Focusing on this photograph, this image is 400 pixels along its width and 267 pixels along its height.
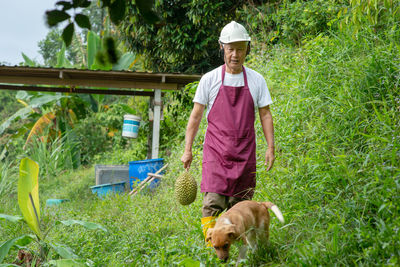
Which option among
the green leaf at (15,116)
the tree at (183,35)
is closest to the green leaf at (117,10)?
the tree at (183,35)

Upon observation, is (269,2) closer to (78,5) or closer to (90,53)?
(90,53)

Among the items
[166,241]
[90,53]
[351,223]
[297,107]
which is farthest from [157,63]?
[351,223]

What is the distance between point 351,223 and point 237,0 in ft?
27.9

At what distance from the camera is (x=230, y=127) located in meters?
3.64

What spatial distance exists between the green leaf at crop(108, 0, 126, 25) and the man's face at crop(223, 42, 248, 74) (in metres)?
2.13

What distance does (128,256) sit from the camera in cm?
409

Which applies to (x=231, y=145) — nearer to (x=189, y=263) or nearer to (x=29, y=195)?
(x=189, y=263)

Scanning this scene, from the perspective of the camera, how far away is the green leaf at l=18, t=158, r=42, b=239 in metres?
4.34

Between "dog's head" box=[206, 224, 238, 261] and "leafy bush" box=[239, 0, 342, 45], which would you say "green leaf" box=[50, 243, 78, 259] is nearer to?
"dog's head" box=[206, 224, 238, 261]

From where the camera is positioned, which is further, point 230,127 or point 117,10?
point 230,127

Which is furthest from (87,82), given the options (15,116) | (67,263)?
(67,263)

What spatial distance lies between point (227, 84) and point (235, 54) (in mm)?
270

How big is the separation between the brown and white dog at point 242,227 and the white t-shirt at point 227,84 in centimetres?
97

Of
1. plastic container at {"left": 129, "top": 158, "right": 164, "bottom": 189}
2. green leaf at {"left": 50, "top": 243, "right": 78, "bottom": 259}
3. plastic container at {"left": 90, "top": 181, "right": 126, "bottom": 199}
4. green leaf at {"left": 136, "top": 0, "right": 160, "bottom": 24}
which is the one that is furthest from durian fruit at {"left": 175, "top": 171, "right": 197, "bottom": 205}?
plastic container at {"left": 129, "top": 158, "right": 164, "bottom": 189}
